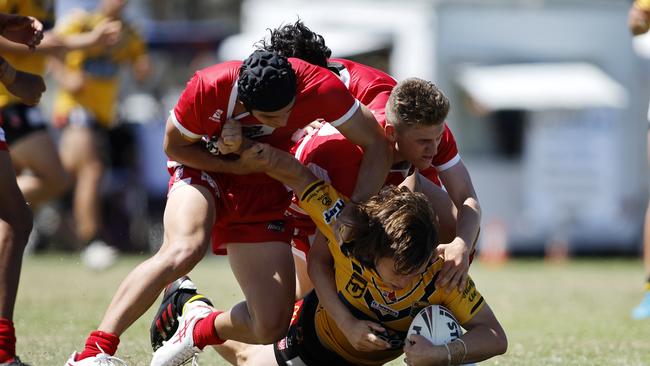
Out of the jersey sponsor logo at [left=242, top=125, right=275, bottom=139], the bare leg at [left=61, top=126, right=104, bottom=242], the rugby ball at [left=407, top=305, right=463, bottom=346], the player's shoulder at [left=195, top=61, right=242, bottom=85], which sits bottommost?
the bare leg at [left=61, top=126, right=104, bottom=242]

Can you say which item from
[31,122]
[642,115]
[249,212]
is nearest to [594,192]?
[642,115]

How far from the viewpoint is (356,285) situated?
4789mm

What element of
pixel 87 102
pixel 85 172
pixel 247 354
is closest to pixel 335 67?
pixel 247 354

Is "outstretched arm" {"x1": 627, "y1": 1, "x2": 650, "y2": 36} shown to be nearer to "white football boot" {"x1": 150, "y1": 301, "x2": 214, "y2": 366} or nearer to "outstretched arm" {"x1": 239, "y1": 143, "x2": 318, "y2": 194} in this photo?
"outstretched arm" {"x1": 239, "y1": 143, "x2": 318, "y2": 194}

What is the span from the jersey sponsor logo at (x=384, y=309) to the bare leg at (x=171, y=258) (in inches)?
34.9

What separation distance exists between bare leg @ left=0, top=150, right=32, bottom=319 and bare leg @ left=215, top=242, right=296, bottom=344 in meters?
0.96

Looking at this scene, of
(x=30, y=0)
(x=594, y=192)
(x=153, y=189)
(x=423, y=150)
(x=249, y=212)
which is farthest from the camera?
(x=594, y=192)

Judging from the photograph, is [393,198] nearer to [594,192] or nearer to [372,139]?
[372,139]

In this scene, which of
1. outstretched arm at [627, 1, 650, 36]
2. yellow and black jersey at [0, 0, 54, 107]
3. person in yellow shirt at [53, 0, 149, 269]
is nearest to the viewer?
yellow and black jersey at [0, 0, 54, 107]

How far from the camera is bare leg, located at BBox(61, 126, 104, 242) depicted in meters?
11.0

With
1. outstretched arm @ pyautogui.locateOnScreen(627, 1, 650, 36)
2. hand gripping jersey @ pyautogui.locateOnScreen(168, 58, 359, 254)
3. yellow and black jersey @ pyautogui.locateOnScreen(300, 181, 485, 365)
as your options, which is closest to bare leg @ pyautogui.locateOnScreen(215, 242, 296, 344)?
hand gripping jersey @ pyautogui.locateOnScreen(168, 58, 359, 254)

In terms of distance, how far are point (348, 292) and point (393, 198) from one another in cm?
48

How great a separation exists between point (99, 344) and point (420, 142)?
167 centimetres

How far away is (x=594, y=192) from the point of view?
1636 cm
